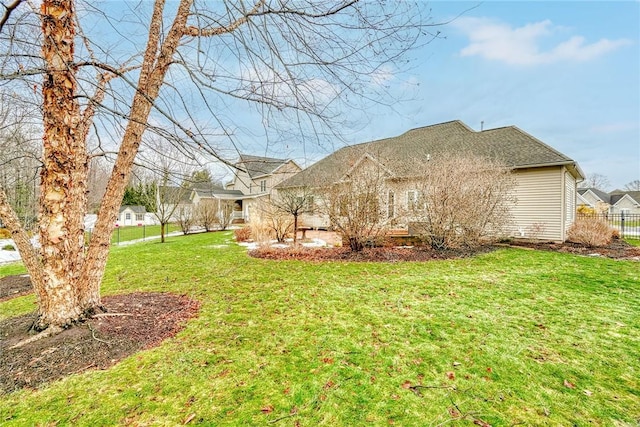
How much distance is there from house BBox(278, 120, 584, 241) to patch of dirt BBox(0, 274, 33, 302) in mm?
7458

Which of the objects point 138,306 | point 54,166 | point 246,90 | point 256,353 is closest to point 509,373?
point 256,353

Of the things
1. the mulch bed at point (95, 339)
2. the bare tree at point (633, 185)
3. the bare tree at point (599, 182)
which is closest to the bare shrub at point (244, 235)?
the mulch bed at point (95, 339)

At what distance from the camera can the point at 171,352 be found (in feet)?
10.6

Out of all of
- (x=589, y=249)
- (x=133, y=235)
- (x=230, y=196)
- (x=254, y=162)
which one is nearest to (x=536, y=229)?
(x=589, y=249)

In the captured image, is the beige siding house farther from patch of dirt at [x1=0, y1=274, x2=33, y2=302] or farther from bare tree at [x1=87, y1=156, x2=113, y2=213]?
patch of dirt at [x1=0, y1=274, x2=33, y2=302]

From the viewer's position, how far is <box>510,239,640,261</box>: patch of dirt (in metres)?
9.06

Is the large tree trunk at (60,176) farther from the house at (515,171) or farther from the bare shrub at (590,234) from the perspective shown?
the bare shrub at (590,234)

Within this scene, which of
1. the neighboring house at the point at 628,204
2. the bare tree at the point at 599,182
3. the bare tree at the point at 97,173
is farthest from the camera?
the bare tree at the point at 599,182

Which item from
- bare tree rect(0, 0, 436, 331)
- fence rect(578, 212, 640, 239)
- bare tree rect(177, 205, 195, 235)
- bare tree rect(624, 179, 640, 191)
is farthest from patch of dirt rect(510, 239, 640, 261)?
bare tree rect(624, 179, 640, 191)

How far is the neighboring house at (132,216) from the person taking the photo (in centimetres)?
4372

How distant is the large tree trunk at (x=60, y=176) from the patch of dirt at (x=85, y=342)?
0.27 m

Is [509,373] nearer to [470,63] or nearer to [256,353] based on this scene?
[256,353]

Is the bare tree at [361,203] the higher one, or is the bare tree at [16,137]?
the bare tree at [16,137]

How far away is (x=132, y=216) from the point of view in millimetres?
44781
